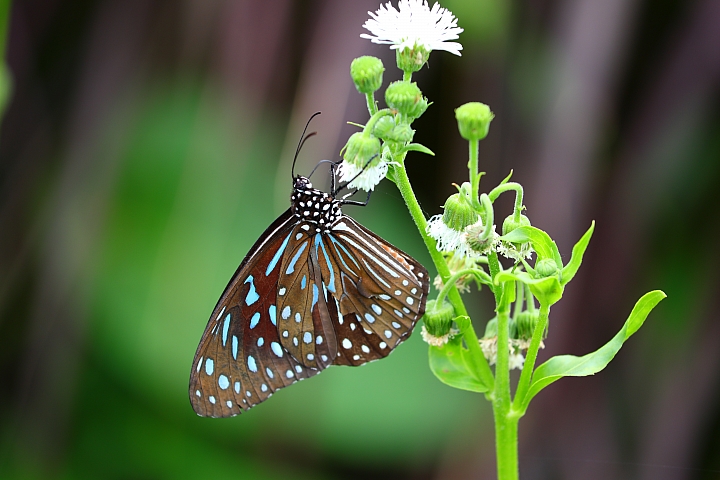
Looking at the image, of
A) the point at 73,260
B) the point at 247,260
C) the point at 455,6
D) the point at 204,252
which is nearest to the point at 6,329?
the point at 73,260

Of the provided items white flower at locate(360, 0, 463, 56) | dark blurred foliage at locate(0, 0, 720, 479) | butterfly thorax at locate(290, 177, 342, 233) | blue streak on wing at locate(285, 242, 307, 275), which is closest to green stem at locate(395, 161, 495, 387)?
white flower at locate(360, 0, 463, 56)

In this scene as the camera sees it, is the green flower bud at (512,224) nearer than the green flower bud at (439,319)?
Yes

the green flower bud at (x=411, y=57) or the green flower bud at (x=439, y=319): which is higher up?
the green flower bud at (x=411, y=57)

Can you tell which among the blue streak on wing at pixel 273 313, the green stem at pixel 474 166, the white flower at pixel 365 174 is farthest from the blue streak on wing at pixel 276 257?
the green stem at pixel 474 166

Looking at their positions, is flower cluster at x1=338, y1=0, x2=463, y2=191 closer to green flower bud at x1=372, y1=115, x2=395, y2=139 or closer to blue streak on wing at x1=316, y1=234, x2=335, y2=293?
green flower bud at x1=372, y1=115, x2=395, y2=139

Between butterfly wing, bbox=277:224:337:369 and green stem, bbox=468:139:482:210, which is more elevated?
green stem, bbox=468:139:482:210

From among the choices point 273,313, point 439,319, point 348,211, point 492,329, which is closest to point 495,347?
point 492,329

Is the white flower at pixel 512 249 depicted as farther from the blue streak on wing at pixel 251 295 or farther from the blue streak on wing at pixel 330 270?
the blue streak on wing at pixel 251 295
